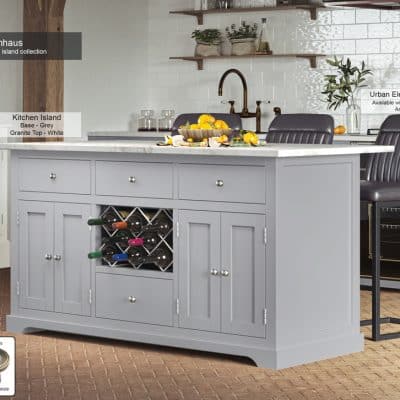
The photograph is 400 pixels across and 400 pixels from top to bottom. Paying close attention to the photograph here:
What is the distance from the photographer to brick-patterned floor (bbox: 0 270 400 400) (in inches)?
179

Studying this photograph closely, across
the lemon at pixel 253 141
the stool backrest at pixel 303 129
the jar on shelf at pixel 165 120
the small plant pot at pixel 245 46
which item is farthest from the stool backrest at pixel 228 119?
the jar on shelf at pixel 165 120

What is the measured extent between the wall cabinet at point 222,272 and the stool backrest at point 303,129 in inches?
54.5

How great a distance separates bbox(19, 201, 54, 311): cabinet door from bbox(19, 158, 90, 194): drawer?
0.09 metres

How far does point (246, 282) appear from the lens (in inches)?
199

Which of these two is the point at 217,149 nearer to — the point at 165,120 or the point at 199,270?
the point at 199,270

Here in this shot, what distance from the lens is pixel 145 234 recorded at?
215 inches

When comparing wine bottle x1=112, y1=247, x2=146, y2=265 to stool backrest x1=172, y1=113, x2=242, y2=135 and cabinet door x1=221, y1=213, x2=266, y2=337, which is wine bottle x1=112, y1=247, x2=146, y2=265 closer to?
cabinet door x1=221, y1=213, x2=266, y2=337

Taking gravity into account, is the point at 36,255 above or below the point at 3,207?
below

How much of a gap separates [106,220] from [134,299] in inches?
16.8

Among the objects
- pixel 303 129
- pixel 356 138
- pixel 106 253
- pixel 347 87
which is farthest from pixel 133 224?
pixel 347 87

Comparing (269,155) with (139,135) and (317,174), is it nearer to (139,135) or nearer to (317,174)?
(317,174)

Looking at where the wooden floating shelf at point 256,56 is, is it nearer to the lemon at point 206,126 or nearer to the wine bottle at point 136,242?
the lemon at point 206,126

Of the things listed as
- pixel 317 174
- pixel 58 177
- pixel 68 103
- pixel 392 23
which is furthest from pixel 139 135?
pixel 317 174

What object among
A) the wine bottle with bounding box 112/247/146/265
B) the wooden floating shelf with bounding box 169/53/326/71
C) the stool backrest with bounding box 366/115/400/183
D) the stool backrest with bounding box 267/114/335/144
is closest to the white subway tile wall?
the wooden floating shelf with bounding box 169/53/326/71
